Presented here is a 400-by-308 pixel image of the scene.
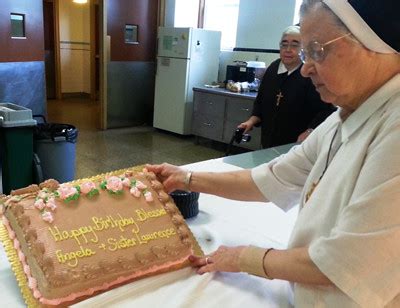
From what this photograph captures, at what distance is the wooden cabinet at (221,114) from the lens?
15.1ft

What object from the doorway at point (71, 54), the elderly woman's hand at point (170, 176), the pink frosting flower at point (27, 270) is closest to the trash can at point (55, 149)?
the elderly woman's hand at point (170, 176)

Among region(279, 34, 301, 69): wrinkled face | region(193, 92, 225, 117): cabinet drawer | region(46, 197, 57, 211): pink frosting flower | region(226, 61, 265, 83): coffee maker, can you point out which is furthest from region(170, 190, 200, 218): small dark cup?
region(226, 61, 265, 83): coffee maker

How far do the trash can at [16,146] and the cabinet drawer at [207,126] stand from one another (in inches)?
103

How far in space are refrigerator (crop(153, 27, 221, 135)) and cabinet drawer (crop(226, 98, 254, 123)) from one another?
2.42ft

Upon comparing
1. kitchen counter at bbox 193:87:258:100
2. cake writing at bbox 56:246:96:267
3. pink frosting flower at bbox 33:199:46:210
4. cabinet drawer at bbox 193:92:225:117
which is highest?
pink frosting flower at bbox 33:199:46:210

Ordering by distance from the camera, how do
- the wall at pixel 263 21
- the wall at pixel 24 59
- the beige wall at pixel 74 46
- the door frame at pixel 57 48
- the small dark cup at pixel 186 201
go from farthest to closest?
the beige wall at pixel 74 46, the door frame at pixel 57 48, the wall at pixel 263 21, the wall at pixel 24 59, the small dark cup at pixel 186 201

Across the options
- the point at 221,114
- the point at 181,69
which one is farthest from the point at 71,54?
the point at 221,114

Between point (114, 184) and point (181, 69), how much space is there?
172 inches

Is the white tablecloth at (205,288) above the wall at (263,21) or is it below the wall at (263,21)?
below

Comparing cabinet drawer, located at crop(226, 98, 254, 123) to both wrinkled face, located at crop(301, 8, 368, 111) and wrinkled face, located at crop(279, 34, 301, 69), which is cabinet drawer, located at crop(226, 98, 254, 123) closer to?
wrinkled face, located at crop(279, 34, 301, 69)

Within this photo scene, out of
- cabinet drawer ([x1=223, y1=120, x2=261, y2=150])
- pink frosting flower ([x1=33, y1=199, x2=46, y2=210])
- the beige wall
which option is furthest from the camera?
the beige wall

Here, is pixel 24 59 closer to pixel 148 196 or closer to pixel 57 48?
pixel 148 196

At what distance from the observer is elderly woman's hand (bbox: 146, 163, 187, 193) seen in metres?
1.20

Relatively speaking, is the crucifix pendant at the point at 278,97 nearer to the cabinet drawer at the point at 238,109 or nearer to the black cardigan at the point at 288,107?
the black cardigan at the point at 288,107
